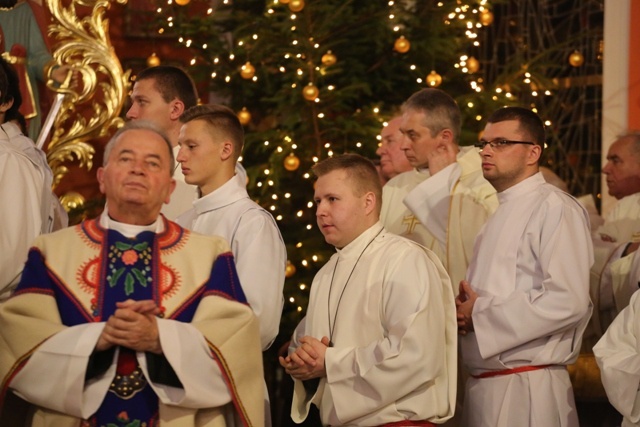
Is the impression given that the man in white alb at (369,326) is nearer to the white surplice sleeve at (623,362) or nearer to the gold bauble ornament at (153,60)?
the white surplice sleeve at (623,362)

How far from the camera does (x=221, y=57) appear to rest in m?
9.11

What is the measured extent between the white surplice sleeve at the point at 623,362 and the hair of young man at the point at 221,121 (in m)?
1.90

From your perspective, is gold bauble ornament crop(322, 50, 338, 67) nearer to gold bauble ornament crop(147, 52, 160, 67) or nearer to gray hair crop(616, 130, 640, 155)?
gold bauble ornament crop(147, 52, 160, 67)

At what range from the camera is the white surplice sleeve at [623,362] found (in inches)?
202

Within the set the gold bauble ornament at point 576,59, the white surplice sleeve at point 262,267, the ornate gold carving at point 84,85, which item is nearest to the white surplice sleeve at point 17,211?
the white surplice sleeve at point 262,267

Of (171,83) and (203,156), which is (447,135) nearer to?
(171,83)

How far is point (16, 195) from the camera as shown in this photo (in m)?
5.38

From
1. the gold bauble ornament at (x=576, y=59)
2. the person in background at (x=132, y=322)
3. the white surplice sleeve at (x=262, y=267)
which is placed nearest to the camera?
the person in background at (x=132, y=322)

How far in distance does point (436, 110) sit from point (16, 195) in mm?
2406

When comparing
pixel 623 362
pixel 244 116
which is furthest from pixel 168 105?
pixel 623 362

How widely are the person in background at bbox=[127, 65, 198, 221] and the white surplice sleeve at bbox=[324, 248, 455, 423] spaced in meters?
1.55

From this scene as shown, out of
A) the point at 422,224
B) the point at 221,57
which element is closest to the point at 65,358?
the point at 422,224

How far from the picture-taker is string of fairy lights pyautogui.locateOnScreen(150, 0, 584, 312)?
8.53 meters

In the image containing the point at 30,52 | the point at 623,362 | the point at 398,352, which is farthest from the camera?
the point at 30,52
